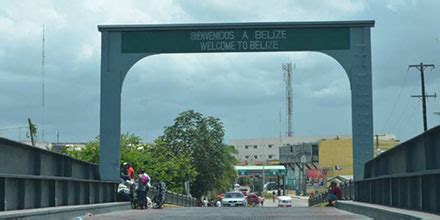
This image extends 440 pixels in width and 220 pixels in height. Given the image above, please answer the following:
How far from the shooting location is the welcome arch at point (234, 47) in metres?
29.4

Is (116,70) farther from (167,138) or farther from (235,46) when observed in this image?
(167,138)

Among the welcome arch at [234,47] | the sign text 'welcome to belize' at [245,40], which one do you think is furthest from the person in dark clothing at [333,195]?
the sign text 'welcome to belize' at [245,40]

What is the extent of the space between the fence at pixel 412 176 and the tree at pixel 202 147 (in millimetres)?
61533

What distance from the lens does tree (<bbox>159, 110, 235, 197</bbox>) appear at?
83.9 metres

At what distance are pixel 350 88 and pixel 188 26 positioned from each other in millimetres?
6482

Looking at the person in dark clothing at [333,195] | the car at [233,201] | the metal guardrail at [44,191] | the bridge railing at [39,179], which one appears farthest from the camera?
the car at [233,201]

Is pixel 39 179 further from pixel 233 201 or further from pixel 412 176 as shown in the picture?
pixel 233 201

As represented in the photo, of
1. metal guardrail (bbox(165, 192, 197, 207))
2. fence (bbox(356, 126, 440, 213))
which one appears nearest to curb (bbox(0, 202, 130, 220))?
fence (bbox(356, 126, 440, 213))

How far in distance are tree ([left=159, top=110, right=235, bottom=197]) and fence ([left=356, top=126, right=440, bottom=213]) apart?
6153 centimetres

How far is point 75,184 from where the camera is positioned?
847 inches

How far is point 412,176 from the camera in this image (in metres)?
15.4

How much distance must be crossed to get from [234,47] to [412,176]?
15038 millimetres

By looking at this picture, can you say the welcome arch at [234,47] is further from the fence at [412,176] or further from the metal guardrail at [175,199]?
the metal guardrail at [175,199]

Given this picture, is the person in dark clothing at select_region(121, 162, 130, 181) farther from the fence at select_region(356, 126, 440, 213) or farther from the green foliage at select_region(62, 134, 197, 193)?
the green foliage at select_region(62, 134, 197, 193)
